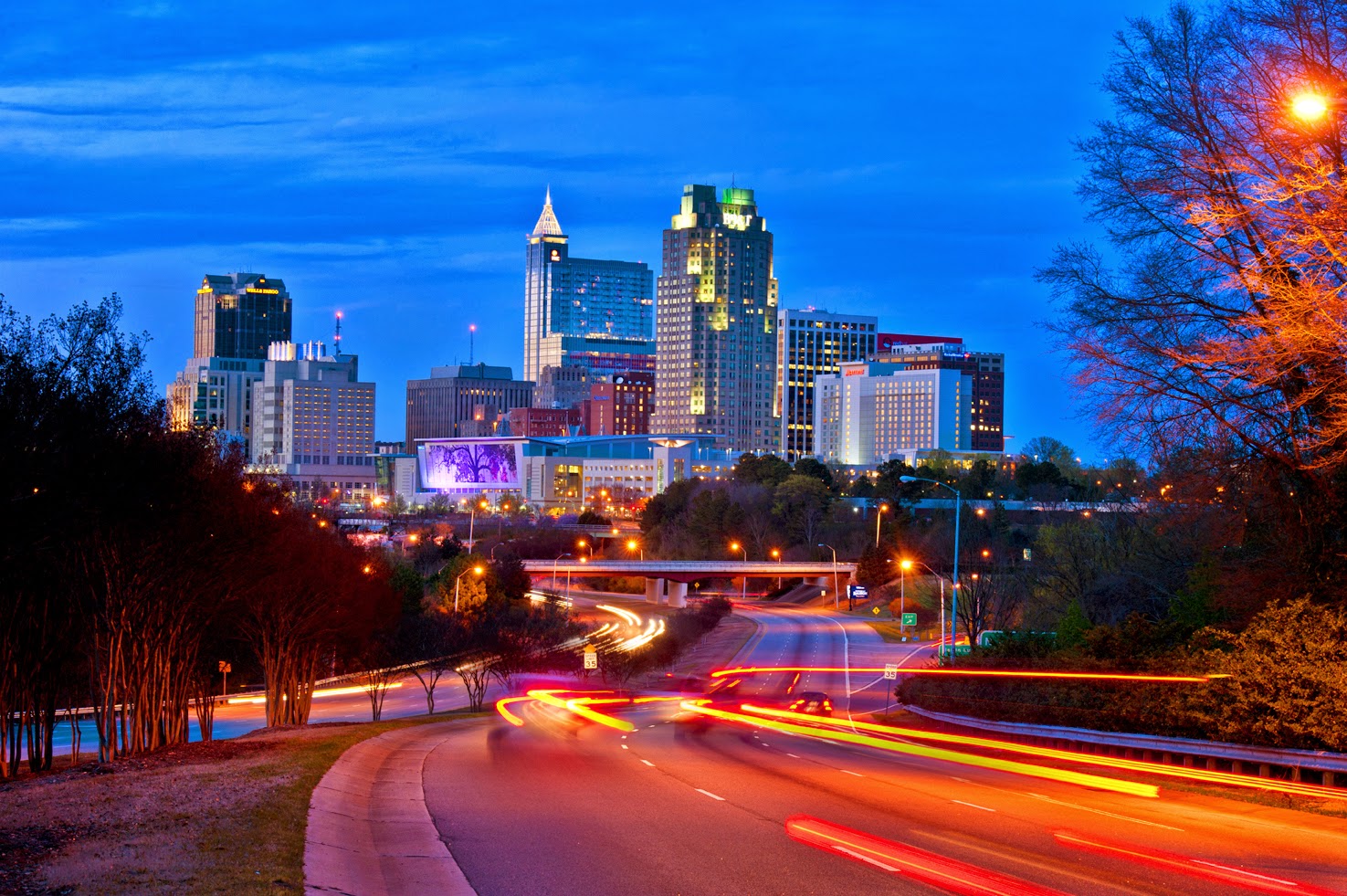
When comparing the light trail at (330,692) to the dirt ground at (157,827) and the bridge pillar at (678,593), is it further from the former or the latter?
the bridge pillar at (678,593)

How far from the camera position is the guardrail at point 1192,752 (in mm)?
21234

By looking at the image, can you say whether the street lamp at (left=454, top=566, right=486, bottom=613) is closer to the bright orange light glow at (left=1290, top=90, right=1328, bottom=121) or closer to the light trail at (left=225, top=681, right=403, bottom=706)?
the light trail at (left=225, top=681, right=403, bottom=706)

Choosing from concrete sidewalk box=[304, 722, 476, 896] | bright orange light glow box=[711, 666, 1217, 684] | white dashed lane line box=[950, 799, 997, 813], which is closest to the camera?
concrete sidewalk box=[304, 722, 476, 896]

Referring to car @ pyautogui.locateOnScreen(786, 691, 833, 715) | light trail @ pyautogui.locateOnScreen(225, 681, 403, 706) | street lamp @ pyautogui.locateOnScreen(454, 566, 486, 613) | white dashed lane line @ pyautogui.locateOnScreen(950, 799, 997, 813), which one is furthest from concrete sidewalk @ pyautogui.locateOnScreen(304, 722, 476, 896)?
street lamp @ pyautogui.locateOnScreen(454, 566, 486, 613)

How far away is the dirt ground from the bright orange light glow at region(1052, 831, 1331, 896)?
910cm

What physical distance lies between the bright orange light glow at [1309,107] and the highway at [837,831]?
9615 mm

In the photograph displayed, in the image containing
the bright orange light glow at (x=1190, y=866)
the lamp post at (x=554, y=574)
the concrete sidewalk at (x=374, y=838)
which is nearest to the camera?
the concrete sidewalk at (x=374, y=838)

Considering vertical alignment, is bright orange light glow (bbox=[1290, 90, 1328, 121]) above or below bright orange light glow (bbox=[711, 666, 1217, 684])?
above

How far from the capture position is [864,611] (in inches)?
4444

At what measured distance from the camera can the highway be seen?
524 inches

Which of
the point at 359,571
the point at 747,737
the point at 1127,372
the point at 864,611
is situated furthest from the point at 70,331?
the point at 864,611

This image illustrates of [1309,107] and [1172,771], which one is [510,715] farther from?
[1309,107]

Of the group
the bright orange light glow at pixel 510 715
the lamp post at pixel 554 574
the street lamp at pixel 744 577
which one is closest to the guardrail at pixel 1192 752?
the bright orange light glow at pixel 510 715

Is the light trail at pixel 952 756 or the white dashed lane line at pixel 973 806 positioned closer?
the white dashed lane line at pixel 973 806
